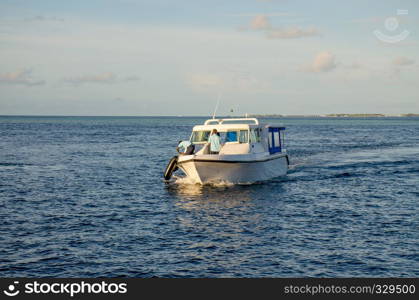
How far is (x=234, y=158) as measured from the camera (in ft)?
84.2

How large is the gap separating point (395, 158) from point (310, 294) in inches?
1429

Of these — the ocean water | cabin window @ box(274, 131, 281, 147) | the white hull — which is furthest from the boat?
the ocean water

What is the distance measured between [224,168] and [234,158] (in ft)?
2.58

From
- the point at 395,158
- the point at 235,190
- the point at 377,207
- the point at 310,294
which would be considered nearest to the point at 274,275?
the point at 310,294

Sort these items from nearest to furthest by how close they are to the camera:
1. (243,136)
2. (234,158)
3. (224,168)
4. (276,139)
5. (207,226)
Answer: (207,226), (234,158), (224,168), (243,136), (276,139)

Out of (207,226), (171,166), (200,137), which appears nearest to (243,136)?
(200,137)

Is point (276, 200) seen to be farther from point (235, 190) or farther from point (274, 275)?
point (274, 275)

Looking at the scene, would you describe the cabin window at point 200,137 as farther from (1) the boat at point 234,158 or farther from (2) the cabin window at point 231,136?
(2) the cabin window at point 231,136

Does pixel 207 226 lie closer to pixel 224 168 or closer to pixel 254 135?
pixel 224 168

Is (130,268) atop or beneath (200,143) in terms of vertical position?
beneath

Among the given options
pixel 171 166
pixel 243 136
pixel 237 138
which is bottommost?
pixel 171 166

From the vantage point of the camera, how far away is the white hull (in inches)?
998

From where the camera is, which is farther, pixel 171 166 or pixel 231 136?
pixel 231 136

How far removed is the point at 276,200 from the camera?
77.6 feet
